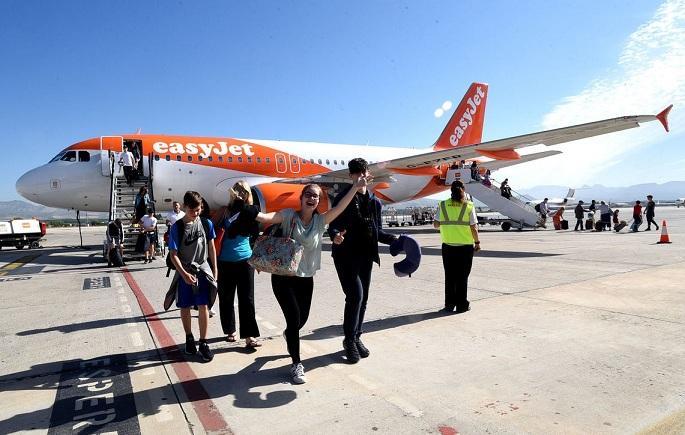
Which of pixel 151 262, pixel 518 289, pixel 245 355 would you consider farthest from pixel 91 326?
pixel 151 262

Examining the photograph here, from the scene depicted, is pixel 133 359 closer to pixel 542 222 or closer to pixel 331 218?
pixel 331 218

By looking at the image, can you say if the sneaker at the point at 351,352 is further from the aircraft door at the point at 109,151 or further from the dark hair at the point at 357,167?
the aircraft door at the point at 109,151

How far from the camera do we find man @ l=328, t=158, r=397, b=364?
4.03 m

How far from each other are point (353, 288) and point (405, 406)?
4.31ft

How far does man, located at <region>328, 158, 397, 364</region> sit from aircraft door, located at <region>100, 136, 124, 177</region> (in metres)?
12.5

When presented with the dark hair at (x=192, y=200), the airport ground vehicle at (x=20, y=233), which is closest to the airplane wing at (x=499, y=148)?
the dark hair at (x=192, y=200)

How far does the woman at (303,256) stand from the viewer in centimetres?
369

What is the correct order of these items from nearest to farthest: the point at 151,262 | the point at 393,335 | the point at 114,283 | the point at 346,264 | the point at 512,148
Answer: the point at 346,264 → the point at 393,335 → the point at 114,283 → the point at 151,262 → the point at 512,148

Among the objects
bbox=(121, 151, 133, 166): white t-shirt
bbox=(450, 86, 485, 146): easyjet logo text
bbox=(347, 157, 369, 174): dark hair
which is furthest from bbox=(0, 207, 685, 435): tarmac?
bbox=(450, 86, 485, 146): easyjet logo text

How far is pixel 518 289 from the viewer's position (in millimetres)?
6859

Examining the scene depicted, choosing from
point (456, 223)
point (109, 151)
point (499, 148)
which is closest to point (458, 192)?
point (456, 223)

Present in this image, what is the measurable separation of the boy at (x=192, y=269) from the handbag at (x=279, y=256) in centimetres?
89

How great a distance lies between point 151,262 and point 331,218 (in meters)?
10.2

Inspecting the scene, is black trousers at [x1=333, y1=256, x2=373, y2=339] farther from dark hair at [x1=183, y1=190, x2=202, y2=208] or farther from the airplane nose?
the airplane nose
